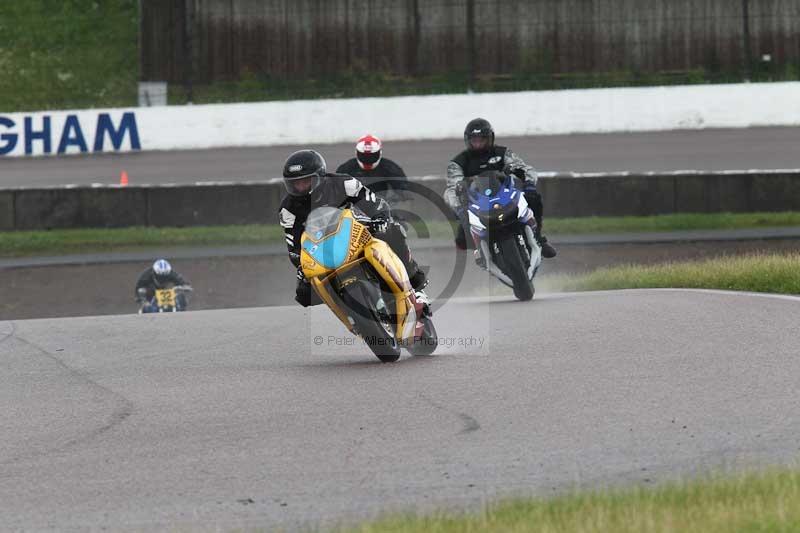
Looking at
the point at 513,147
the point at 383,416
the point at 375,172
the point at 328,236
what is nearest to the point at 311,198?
the point at 328,236

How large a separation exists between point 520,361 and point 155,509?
368 centimetres

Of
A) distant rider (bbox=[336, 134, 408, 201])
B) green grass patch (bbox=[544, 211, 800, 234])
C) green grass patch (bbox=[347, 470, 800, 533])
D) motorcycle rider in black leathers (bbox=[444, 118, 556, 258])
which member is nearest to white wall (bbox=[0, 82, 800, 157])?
green grass patch (bbox=[544, 211, 800, 234])

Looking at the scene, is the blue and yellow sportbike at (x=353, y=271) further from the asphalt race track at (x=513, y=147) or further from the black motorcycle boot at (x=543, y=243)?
the asphalt race track at (x=513, y=147)

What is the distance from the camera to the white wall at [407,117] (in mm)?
33156

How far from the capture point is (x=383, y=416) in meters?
6.91

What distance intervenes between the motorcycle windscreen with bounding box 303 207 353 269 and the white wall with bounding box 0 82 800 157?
985 inches

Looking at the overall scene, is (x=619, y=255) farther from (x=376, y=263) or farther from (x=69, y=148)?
(x=69, y=148)

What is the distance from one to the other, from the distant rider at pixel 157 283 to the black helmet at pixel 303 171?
36.2 ft

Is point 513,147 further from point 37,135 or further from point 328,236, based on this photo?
point 328,236

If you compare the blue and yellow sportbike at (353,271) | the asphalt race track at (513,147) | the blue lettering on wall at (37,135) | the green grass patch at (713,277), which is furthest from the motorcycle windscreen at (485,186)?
the blue lettering on wall at (37,135)

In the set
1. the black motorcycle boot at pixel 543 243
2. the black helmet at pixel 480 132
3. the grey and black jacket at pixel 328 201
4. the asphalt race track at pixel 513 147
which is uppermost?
the asphalt race track at pixel 513 147

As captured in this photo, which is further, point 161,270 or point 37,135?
point 37,135

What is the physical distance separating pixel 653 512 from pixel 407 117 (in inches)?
1155

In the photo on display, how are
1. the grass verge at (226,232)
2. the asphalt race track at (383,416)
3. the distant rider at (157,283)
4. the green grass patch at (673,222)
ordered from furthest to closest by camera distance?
the grass verge at (226,232), the green grass patch at (673,222), the distant rider at (157,283), the asphalt race track at (383,416)
